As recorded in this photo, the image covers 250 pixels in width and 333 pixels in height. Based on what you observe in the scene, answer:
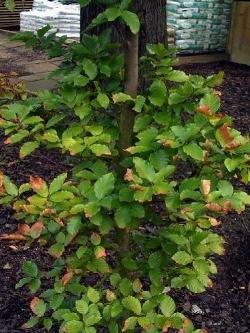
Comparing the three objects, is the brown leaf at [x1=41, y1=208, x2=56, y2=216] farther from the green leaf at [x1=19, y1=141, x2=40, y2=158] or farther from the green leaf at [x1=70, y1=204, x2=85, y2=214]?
the green leaf at [x1=19, y1=141, x2=40, y2=158]

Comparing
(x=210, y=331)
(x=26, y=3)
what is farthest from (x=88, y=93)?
(x=26, y=3)

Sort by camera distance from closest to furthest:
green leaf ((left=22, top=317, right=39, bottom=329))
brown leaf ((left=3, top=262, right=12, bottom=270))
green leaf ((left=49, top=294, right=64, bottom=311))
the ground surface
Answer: green leaf ((left=49, top=294, right=64, bottom=311))
green leaf ((left=22, top=317, right=39, bottom=329))
the ground surface
brown leaf ((left=3, top=262, right=12, bottom=270))

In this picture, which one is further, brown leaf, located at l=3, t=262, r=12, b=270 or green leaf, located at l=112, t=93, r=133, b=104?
brown leaf, located at l=3, t=262, r=12, b=270

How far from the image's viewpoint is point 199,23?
771cm

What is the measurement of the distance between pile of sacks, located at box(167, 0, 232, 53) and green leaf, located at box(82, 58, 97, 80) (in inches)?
234

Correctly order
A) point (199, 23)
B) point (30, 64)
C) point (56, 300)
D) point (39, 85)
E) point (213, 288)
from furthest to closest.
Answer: point (199, 23) < point (30, 64) < point (39, 85) < point (213, 288) < point (56, 300)

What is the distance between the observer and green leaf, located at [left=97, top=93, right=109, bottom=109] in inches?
63.1

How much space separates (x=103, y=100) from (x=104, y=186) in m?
0.28

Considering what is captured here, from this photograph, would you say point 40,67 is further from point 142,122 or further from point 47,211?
point 47,211

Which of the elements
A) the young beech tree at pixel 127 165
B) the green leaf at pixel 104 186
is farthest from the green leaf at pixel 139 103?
the green leaf at pixel 104 186

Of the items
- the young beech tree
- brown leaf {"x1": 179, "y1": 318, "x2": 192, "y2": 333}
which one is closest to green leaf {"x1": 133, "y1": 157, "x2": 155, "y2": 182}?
Result: the young beech tree

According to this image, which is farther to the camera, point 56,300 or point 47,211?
point 56,300

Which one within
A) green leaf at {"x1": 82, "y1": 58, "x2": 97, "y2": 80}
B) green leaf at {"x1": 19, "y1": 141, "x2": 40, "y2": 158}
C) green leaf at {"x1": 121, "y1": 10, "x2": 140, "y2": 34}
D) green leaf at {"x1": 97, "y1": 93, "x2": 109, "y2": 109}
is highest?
green leaf at {"x1": 121, "y1": 10, "x2": 140, "y2": 34}

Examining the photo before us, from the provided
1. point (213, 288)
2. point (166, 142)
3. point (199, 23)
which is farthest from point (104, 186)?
point (199, 23)
